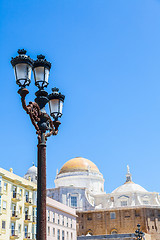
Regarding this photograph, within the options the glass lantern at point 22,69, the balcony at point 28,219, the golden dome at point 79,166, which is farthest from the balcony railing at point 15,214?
Result: the glass lantern at point 22,69

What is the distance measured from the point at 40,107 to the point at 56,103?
30.5 inches

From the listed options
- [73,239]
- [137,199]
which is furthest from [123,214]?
[73,239]

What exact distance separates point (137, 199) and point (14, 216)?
37464mm

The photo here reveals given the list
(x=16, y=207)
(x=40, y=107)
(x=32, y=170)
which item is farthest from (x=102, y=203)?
(x=40, y=107)

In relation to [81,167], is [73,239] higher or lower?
lower

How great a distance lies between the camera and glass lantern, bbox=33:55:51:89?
922 cm

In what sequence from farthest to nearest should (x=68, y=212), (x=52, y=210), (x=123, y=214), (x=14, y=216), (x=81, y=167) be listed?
(x=81, y=167)
(x=123, y=214)
(x=68, y=212)
(x=52, y=210)
(x=14, y=216)

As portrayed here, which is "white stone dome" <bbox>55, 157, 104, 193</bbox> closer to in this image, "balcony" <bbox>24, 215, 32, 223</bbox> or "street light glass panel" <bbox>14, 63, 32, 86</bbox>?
"balcony" <bbox>24, 215, 32, 223</bbox>

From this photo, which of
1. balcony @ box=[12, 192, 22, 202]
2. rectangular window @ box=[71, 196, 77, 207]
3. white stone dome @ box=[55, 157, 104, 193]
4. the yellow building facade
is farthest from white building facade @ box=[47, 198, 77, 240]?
white stone dome @ box=[55, 157, 104, 193]

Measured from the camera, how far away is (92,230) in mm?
70625

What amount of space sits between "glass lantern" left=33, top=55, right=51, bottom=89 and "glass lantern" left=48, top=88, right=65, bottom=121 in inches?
36.6

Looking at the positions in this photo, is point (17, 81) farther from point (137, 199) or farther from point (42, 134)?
point (137, 199)

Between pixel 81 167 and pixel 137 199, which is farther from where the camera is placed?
pixel 81 167

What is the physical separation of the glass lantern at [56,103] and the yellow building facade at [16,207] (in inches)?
1247
